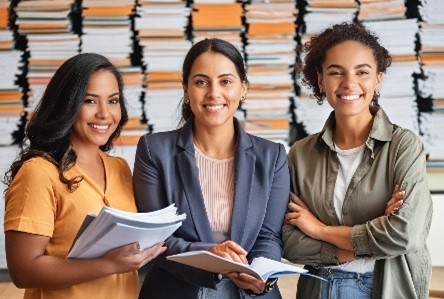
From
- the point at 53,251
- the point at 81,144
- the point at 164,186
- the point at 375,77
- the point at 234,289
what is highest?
the point at 375,77

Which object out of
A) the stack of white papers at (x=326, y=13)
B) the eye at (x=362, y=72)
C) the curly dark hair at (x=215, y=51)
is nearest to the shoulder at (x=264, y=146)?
the curly dark hair at (x=215, y=51)

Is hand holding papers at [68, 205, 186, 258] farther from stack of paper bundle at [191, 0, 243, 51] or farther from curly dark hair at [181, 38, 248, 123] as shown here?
stack of paper bundle at [191, 0, 243, 51]

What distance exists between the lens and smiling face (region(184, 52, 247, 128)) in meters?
2.00

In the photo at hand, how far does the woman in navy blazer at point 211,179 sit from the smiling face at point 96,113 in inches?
5.9

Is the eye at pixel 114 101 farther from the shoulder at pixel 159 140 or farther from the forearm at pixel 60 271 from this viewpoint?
the forearm at pixel 60 271

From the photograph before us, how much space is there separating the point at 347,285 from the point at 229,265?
1.45 feet

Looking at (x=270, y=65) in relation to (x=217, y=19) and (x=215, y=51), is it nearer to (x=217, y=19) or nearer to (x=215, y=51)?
(x=217, y=19)

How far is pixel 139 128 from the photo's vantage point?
4066 millimetres

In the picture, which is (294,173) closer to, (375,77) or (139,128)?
(375,77)

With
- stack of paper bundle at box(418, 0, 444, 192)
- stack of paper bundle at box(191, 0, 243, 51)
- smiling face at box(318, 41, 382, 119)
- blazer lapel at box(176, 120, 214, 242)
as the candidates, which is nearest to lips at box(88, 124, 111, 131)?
blazer lapel at box(176, 120, 214, 242)

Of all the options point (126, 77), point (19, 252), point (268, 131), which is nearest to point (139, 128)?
point (126, 77)

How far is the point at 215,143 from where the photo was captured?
82.0 inches

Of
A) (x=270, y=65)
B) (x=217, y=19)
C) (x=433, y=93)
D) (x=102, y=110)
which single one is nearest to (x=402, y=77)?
(x=433, y=93)

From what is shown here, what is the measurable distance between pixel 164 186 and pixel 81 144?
0.92 ft
